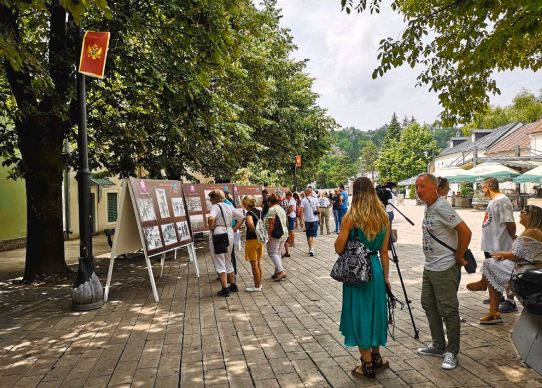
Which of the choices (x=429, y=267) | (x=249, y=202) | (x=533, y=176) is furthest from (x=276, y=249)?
(x=533, y=176)

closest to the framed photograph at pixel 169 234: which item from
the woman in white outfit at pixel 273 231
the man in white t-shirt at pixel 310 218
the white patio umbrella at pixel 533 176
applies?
the woman in white outfit at pixel 273 231

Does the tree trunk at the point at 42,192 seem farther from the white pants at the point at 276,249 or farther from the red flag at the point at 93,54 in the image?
the white pants at the point at 276,249

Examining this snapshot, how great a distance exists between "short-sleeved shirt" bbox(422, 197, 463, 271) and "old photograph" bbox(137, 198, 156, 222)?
5.04 meters

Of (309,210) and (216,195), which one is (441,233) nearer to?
(216,195)

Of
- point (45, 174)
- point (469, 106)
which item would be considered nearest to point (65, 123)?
point (45, 174)

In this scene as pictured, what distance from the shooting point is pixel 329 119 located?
93.4 feet

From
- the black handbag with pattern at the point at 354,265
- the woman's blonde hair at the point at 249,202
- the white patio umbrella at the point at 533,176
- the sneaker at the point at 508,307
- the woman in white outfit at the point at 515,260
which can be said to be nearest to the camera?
the black handbag with pattern at the point at 354,265

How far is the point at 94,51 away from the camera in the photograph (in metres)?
6.56

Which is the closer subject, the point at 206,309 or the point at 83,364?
the point at 83,364

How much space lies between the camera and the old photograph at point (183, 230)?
896 cm

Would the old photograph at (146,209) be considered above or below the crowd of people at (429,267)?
above

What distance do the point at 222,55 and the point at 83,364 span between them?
19.6 feet

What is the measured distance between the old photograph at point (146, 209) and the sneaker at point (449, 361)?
210 inches

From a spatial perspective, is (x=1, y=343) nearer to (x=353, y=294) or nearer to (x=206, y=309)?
(x=206, y=309)
